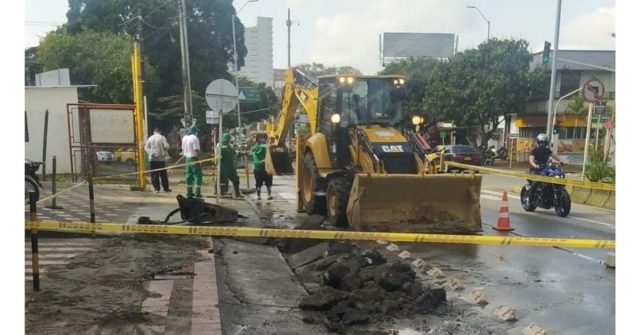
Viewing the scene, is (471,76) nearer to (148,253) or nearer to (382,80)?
(382,80)

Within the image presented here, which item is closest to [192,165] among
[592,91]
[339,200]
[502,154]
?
[339,200]

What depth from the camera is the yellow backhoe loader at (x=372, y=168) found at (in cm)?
926

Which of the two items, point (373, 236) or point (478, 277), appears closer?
point (373, 236)

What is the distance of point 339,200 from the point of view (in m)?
9.92

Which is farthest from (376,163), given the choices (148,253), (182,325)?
(182,325)

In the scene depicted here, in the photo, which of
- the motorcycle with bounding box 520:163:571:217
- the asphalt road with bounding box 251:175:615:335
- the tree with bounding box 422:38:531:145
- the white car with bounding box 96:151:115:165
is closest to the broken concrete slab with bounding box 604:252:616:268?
the asphalt road with bounding box 251:175:615:335

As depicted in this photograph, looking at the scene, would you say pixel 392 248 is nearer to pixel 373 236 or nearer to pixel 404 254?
pixel 404 254

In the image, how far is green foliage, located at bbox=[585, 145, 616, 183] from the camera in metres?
15.5

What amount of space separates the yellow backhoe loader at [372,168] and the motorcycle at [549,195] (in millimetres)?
3423

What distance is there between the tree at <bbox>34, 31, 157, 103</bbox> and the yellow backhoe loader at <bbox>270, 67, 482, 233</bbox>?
20.4 meters

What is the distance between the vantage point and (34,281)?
17.0ft

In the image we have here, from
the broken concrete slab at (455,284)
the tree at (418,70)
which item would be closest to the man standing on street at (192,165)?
the broken concrete slab at (455,284)

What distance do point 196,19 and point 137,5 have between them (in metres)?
3.63

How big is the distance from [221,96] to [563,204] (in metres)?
7.98
